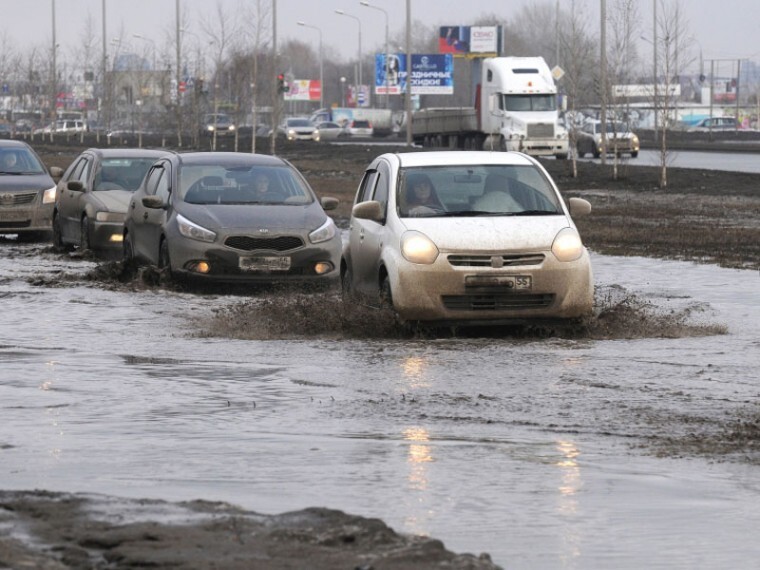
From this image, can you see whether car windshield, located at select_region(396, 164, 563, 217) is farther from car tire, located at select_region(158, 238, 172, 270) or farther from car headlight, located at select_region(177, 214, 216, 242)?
car tire, located at select_region(158, 238, 172, 270)

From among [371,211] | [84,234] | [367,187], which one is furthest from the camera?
[84,234]

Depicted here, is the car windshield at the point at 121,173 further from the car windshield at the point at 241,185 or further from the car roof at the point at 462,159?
the car roof at the point at 462,159

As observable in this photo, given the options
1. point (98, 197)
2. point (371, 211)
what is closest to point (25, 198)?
point (98, 197)

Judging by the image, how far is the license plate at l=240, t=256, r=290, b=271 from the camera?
56.9 feet

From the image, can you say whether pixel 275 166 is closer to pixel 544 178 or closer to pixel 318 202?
pixel 318 202

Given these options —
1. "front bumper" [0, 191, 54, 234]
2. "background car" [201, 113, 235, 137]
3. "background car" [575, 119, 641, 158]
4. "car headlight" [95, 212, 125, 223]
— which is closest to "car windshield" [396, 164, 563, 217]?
"car headlight" [95, 212, 125, 223]

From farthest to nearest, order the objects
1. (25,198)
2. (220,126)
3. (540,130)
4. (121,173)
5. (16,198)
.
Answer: (220,126) < (540,130) < (25,198) < (16,198) < (121,173)

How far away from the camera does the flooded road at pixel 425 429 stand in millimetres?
6758

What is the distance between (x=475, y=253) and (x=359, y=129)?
338ft

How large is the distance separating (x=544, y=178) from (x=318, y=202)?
14.2 ft

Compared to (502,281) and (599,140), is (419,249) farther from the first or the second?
(599,140)

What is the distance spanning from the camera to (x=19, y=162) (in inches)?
1067

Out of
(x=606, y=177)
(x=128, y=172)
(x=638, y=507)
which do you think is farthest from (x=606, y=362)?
(x=606, y=177)

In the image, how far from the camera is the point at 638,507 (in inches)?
276
